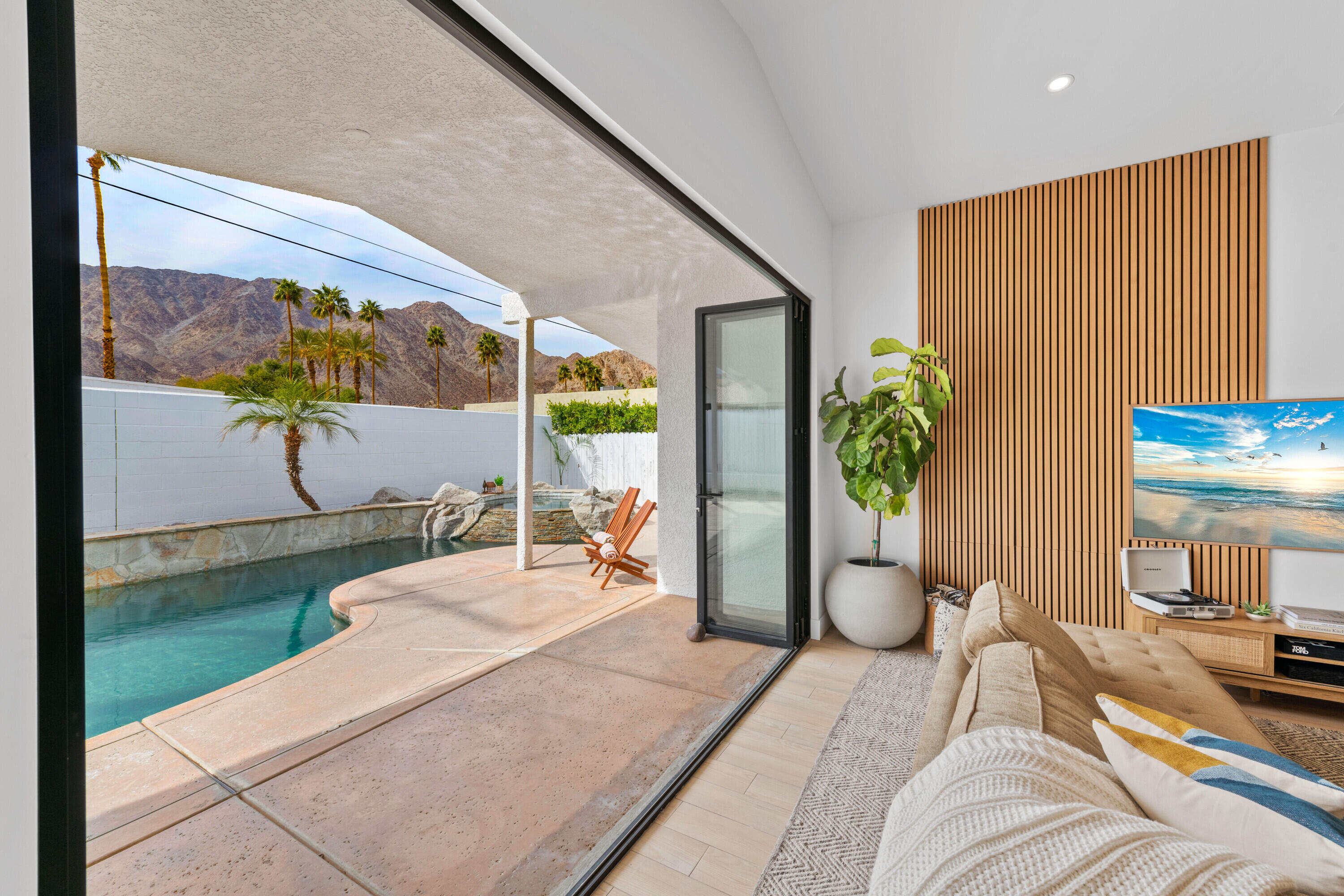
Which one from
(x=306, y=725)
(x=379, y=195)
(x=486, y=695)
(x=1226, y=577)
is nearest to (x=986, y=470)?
(x=1226, y=577)

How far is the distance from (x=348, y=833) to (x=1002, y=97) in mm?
4308

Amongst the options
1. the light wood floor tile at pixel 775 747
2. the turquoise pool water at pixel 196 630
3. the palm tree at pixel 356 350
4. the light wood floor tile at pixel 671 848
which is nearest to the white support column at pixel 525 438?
the turquoise pool water at pixel 196 630

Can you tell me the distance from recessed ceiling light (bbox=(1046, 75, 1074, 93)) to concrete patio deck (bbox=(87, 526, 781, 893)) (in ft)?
11.2

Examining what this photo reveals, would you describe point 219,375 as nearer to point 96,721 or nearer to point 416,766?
point 96,721

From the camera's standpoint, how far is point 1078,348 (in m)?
3.30

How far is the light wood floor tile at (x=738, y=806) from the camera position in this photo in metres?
1.88

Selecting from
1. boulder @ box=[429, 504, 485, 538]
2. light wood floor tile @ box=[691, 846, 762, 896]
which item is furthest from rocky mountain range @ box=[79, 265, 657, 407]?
boulder @ box=[429, 504, 485, 538]

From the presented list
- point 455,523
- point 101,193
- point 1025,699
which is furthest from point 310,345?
point 1025,699

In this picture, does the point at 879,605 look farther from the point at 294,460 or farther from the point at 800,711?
the point at 294,460

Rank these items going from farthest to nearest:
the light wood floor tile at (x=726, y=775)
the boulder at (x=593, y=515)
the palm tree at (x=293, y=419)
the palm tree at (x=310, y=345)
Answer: the palm tree at (x=310, y=345), the boulder at (x=593, y=515), the palm tree at (x=293, y=419), the light wood floor tile at (x=726, y=775)

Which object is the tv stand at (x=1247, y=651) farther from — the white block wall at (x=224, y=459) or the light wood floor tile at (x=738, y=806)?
the white block wall at (x=224, y=459)

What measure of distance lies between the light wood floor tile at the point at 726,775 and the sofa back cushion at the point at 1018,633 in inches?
39.2

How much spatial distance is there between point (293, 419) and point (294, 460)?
644mm

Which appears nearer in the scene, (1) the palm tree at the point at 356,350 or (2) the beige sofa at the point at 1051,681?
(2) the beige sofa at the point at 1051,681
